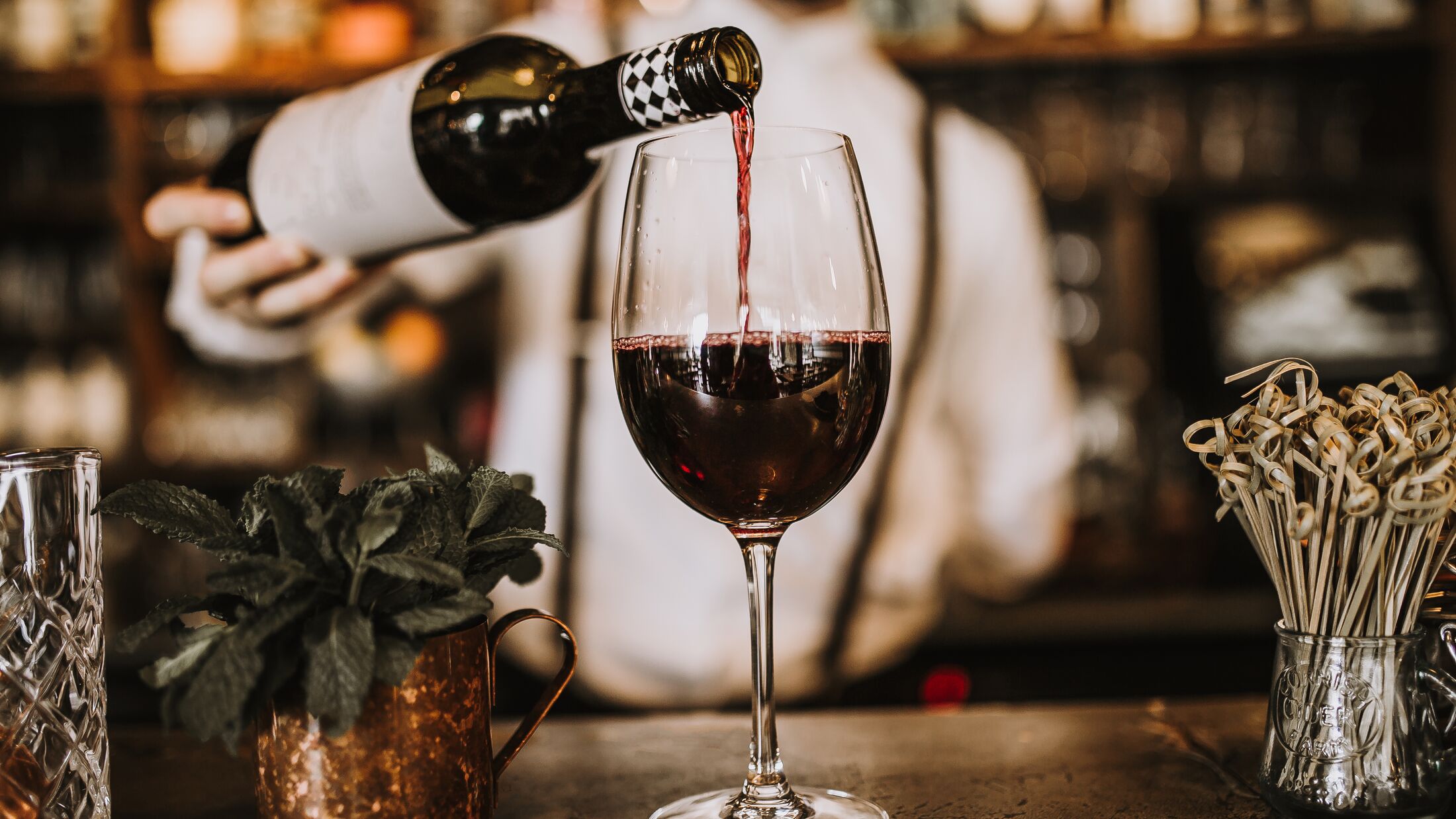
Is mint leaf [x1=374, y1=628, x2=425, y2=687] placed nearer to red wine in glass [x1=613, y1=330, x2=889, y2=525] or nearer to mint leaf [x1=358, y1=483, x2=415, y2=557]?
mint leaf [x1=358, y1=483, x2=415, y2=557]

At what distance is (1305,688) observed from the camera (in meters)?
0.53

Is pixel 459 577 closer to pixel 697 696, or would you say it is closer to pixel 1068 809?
pixel 1068 809

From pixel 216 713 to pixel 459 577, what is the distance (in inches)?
4.1

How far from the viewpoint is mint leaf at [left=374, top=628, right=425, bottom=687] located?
48 cm

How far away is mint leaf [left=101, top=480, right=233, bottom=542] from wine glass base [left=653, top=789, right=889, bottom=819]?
0.81ft

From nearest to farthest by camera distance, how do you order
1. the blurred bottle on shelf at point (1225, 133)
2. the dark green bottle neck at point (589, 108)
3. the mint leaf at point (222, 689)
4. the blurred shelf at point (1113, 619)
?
the mint leaf at point (222, 689), the dark green bottle neck at point (589, 108), the blurred shelf at point (1113, 619), the blurred bottle on shelf at point (1225, 133)

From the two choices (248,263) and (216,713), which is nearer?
(216,713)

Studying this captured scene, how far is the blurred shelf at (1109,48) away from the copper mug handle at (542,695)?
6.53 feet

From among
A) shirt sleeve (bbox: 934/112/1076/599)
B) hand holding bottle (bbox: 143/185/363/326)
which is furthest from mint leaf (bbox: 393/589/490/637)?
shirt sleeve (bbox: 934/112/1076/599)

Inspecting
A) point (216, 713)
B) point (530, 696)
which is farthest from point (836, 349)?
point (530, 696)

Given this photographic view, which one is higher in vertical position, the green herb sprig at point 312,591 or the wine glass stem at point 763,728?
the green herb sprig at point 312,591

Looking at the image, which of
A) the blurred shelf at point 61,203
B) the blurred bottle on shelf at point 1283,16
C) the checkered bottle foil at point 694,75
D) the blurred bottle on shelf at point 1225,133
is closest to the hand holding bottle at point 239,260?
the checkered bottle foil at point 694,75

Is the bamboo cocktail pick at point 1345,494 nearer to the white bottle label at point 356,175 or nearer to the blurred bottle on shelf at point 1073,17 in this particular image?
the white bottle label at point 356,175

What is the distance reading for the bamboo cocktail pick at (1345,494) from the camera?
508 mm
